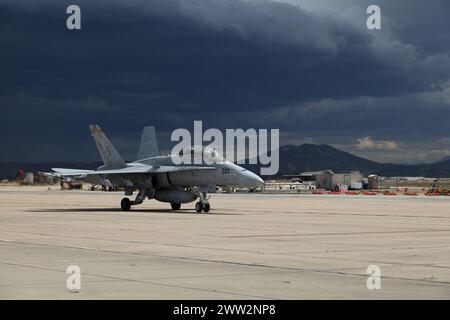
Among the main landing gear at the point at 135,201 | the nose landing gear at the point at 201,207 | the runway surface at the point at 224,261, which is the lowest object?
the runway surface at the point at 224,261

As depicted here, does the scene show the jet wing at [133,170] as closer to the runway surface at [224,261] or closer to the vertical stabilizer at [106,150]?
the vertical stabilizer at [106,150]

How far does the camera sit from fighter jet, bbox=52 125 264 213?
44.9m

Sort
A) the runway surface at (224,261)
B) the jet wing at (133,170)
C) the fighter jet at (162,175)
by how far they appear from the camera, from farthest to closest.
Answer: the jet wing at (133,170), the fighter jet at (162,175), the runway surface at (224,261)

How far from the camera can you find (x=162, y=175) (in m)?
48.3

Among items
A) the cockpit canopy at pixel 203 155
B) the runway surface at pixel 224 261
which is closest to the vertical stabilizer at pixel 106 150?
the cockpit canopy at pixel 203 155

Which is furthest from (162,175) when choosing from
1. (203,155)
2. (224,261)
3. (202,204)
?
(224,261)

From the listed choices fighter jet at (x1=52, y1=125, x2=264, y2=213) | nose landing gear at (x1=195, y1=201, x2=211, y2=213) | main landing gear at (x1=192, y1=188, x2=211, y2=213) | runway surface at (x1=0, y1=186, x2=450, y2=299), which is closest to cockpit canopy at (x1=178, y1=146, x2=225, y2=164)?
fighter jet at (x1=52, y1=125, x2=264, y2=213)

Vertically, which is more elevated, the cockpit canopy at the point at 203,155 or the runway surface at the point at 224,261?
the cockpit canopy at the point at 203,155

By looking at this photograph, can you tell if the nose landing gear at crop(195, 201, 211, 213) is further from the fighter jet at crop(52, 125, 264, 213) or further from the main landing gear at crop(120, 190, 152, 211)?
the main landing gear at crop(120, 190, 152, 211)

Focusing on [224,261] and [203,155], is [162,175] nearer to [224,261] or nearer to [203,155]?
[203,155]

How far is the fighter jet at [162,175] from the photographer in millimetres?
44938
